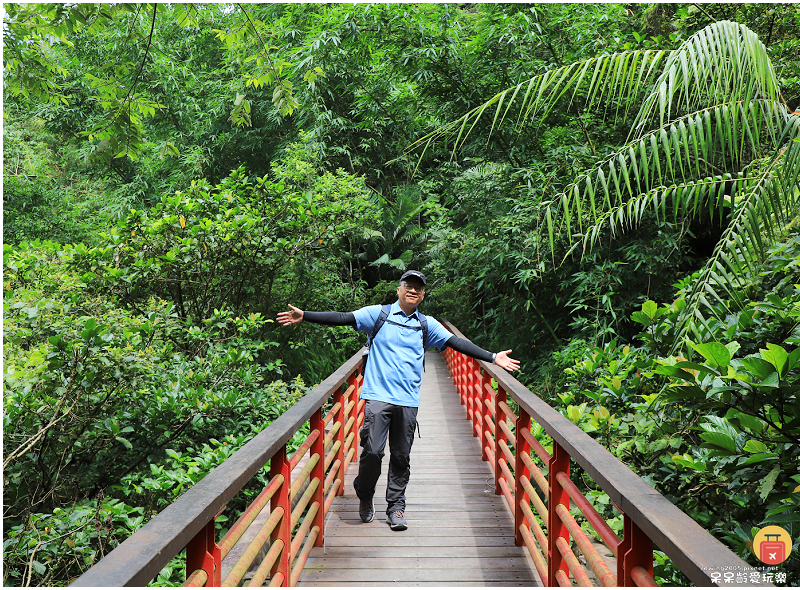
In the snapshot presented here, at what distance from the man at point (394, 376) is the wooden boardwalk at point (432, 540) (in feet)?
0.74

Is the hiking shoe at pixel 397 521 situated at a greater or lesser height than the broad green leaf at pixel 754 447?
lesser

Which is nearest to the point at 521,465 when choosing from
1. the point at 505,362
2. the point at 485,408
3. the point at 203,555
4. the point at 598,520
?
the point at 505,362

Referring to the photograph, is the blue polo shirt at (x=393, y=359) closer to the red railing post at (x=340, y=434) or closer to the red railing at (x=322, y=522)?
the red railing at (x=322, y=522)

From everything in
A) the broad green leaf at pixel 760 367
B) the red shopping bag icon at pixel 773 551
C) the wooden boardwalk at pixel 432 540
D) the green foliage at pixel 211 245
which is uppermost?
the green foliage at pixel 211 245

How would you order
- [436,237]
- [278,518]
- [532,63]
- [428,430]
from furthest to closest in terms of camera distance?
[436,237] < [532,63] < [428,430] < [278,518]

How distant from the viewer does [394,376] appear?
309 cm

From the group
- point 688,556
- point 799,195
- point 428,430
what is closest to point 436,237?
point 428,430

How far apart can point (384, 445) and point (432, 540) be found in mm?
622

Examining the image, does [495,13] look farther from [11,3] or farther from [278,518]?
[278,518]

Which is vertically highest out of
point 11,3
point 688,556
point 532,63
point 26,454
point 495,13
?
point 495,13

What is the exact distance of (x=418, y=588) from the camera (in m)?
2.47

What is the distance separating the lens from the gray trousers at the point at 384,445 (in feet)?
10.0

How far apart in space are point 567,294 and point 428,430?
296cm

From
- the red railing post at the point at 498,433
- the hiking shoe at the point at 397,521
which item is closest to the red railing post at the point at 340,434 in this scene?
the hiking shoe at the point at 397,521
